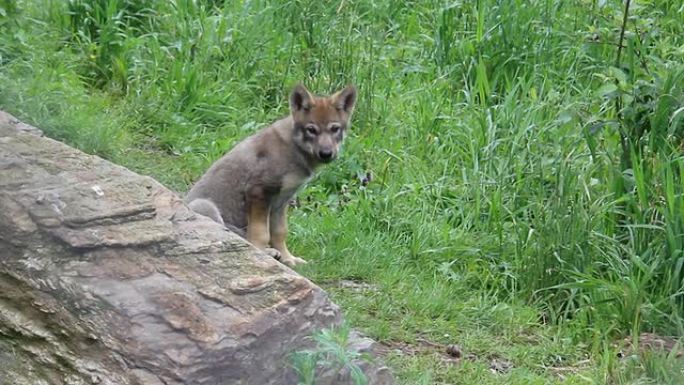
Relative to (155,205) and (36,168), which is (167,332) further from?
(36,168)

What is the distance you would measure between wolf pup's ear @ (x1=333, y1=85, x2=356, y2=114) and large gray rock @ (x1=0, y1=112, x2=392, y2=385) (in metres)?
2.63

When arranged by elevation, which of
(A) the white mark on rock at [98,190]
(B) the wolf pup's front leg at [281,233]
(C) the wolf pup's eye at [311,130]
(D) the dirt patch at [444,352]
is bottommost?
(D) the dirt patch at [444,352]

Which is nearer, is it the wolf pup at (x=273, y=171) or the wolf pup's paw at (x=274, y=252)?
the wolf pup's paw at (x=274, y=252)

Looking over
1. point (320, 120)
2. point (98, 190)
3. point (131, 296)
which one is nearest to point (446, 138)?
point (320, 120)

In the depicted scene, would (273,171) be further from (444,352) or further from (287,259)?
(444,352)

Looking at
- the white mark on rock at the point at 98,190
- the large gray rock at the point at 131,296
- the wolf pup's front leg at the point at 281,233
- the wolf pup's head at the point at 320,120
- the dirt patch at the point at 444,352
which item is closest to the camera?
the large gray rock at the point at 131,296

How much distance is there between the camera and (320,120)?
7.84 metres

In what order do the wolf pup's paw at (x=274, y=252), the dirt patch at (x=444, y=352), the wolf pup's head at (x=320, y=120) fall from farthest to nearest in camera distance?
1. the wolf pup's head at (x=320, y=120)
2. the wolf pup's paw at (x=274, y=252)
3. the dirt patch at (x=444, y=352)

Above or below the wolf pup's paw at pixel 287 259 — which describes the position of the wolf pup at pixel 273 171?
above

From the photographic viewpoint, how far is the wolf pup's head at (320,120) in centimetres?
774

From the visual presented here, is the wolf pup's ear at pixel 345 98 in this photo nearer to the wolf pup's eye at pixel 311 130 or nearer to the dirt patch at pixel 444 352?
the wolf pup's eye at pixel 311 130

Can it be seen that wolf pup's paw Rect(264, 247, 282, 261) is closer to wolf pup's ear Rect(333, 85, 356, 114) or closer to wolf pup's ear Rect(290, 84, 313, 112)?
wolf pup's ear Rect(290, 84, 313, 112)

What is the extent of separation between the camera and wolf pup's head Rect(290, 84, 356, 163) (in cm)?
774

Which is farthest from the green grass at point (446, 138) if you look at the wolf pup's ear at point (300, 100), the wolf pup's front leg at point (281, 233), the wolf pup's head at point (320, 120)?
the wolf pup's ear at point (300, 100)
